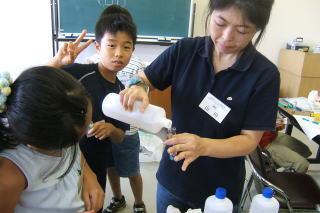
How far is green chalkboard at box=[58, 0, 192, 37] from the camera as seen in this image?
3.23m

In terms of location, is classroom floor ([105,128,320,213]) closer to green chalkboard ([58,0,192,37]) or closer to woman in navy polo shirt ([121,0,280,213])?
woman in navy polo shirt ([121,0,280,213])

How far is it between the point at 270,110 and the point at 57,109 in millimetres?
635

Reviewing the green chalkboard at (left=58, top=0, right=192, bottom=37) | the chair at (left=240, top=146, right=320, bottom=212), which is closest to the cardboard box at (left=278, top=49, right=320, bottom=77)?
the green chalkboard at (left=58, top=0, right=192, bottom=37)

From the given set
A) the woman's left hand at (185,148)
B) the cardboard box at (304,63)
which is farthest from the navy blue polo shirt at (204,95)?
the cardboard box at (304,63)

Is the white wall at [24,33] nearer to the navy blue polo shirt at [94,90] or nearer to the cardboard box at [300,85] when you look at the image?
the navy blue polo shirt at [94,90]

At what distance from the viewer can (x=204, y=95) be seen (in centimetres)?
93

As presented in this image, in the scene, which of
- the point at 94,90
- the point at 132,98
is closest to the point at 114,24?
the point at 94,90

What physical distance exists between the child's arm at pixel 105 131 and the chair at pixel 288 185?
0.72 meters

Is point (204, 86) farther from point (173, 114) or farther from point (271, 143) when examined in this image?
point (271, 143)

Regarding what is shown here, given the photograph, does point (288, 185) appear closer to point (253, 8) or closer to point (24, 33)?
point (253, 8)

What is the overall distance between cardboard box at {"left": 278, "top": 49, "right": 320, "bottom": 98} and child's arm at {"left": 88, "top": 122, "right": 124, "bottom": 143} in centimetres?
299

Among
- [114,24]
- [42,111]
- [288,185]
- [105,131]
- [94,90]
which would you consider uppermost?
[114,24]

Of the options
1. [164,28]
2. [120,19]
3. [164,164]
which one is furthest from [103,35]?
[164,28]

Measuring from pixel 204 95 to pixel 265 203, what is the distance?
404mm
